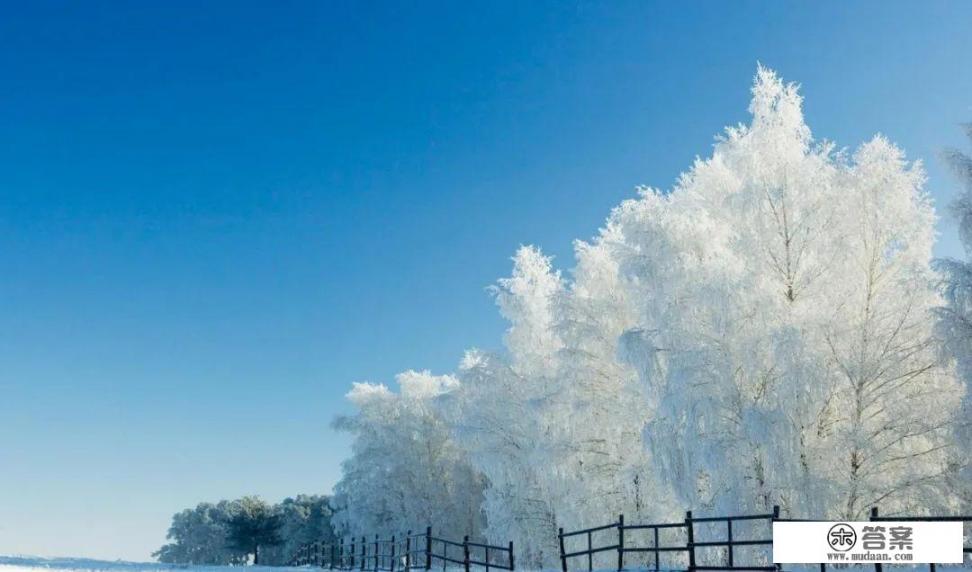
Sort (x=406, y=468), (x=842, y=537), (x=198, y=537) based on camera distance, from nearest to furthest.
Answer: (x=842, y=537), (x=406, y=468), (x=198, y=537)

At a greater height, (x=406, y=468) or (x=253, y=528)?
(x=406, y=468)

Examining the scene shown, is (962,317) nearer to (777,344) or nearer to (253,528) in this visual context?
(777,344)

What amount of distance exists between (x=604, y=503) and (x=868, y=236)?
528 inches

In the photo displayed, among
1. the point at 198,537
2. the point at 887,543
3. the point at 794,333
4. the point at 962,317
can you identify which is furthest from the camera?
the point at 198,537

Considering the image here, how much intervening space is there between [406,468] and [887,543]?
43.7 metres

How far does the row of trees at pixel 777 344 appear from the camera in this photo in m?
19.4

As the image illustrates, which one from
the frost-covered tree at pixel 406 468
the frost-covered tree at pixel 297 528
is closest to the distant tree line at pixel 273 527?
the frost-covered tree at pixel 297 528

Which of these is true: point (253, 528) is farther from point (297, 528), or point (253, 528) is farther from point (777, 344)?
point (777, 344)

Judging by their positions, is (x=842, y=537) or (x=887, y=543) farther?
(x=842, y=537)

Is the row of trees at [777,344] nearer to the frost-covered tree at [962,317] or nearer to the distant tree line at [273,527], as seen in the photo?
the frost-covered tree at [962,317]

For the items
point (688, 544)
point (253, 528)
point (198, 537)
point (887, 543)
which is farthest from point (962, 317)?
point (198, 537)

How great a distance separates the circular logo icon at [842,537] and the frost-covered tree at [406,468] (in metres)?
39.7

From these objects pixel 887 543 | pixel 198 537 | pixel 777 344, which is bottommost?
pixel 198 537

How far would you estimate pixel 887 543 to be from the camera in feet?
44.9
